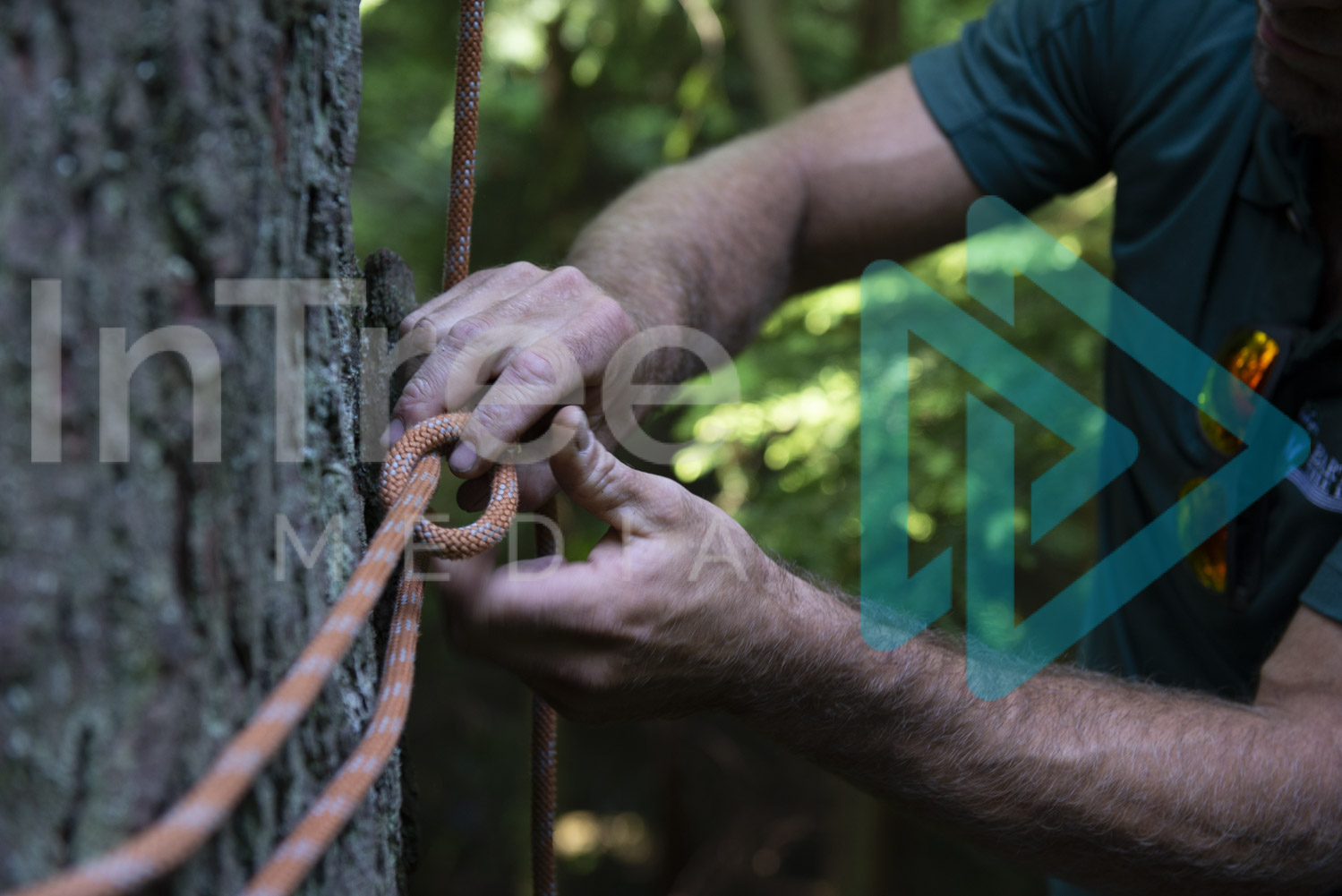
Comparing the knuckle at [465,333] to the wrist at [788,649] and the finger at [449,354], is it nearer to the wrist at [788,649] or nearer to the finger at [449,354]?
the finger at [449,354]

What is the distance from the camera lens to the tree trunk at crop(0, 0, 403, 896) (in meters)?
0.49

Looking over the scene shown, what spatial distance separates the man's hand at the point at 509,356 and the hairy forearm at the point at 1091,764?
0.96 feet

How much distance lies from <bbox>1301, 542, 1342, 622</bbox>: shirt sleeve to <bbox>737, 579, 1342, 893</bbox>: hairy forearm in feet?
0.35

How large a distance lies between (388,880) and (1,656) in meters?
0.35

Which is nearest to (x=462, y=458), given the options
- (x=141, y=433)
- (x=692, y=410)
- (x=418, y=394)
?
(x=418, y=394)

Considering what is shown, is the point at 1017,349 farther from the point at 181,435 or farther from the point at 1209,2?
the point at 181,435

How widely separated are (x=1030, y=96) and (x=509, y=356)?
1.22 metres

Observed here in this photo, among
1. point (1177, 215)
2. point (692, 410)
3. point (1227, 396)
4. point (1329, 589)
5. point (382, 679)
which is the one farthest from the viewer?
point (692, 410)

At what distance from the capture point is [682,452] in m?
2.16

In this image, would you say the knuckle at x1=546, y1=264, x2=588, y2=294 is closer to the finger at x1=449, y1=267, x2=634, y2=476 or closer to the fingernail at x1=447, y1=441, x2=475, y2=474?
the finger at x1=449, y1=267, x2=634, y2=476

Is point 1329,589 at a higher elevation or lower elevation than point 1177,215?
lower

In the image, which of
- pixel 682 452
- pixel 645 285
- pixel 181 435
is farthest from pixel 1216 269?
pixel 181 435

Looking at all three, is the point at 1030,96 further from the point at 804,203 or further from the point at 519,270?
the point at 519,270

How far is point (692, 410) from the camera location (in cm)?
248
